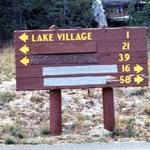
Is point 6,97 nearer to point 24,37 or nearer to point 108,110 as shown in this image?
point 24,37

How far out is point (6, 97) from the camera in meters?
13.6

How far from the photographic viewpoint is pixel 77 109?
13.0 metres

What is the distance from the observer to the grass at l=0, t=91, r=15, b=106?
44.0 ft

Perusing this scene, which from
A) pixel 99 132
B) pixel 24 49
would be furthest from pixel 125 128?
pixel 24 49

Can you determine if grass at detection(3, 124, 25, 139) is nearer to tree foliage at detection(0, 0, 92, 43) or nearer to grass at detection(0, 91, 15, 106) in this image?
grass at detection(0, 91, 15, 106)

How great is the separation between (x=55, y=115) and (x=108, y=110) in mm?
984

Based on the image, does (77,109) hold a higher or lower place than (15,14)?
lower

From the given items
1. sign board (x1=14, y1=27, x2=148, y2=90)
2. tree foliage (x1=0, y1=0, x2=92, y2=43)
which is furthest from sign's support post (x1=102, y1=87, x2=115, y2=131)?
tree foliage (x1=0, y1=0, x2=92, y2=43)

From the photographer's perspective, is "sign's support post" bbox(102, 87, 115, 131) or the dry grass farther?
the dry grass

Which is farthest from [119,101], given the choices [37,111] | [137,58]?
[137,58]

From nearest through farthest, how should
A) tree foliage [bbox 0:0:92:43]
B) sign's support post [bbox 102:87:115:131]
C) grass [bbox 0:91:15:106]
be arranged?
sign's support post [bbox 102:87:115:131]
grass [bbox 0:91:15:106]
tree foliage [bbox 0:0:92:43]

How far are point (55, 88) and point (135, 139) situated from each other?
177 centimetres

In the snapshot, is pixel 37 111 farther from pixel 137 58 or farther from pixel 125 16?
pixel 125 16

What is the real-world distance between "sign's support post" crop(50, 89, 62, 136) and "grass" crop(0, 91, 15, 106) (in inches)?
99.3
